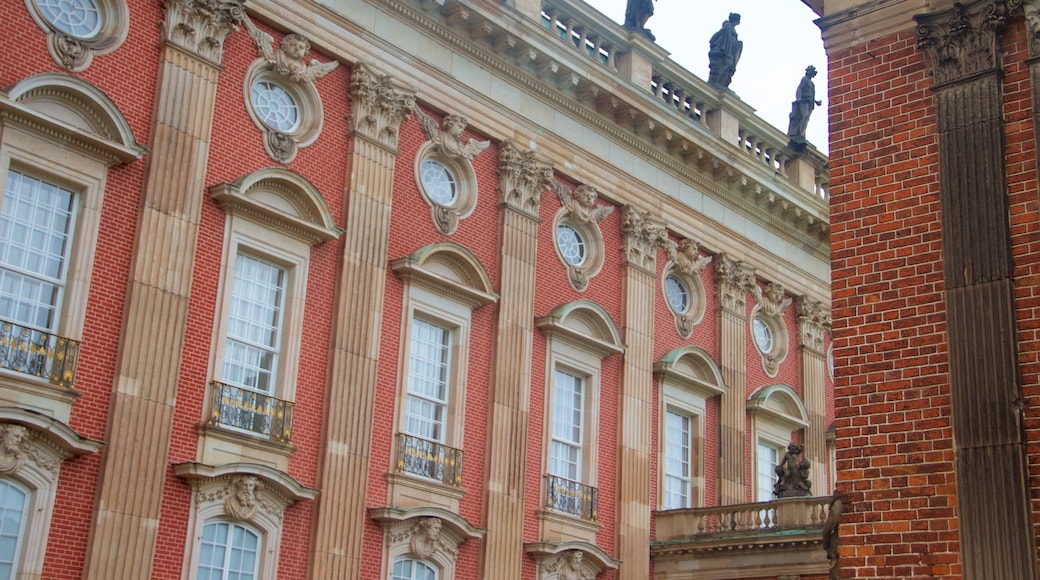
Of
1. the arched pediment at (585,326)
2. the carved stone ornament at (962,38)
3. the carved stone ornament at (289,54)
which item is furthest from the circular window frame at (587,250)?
the carved stone ornament at (962,38)

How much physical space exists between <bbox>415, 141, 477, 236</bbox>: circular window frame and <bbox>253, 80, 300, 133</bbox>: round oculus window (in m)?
2.71

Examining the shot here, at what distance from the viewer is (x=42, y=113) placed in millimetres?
18219

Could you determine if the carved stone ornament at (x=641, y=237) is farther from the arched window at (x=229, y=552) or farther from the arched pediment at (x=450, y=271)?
the arched window at (x=229, y=552)

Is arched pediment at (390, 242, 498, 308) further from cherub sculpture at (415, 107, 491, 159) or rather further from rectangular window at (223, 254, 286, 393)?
rectangular window at (223, 254, 286, 393)

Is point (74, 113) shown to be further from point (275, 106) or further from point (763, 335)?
point (763, 335)

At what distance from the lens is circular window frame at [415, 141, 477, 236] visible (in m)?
24.2

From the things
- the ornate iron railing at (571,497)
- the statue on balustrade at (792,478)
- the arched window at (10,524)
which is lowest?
the arched window at (10,524)

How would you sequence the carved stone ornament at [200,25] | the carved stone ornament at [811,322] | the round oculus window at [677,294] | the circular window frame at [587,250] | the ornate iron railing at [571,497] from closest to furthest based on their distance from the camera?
the carved stone ornament at [200,25] → the ornate iron railing at [571,497] → the circular window frame at [587,250] → the round oculus window at [677,294] → the carved stone ornament at [811,322]

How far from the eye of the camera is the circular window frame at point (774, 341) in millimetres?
32031

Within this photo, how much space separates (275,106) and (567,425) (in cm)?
874

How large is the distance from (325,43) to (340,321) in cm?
497

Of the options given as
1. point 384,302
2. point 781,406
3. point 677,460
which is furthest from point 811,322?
point 384,302

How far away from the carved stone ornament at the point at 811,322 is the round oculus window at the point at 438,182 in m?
12.3

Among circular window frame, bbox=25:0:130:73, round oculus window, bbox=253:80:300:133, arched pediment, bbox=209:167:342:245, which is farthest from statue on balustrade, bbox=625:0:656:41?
circular window frame, bbox=25:0:130:73
